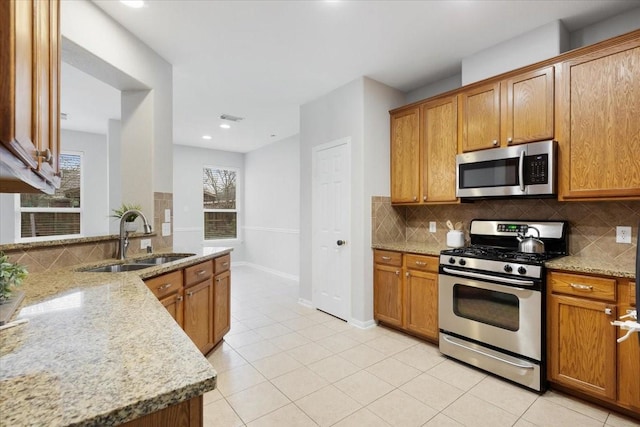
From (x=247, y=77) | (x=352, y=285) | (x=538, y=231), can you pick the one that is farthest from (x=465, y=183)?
(x=247, y=77)

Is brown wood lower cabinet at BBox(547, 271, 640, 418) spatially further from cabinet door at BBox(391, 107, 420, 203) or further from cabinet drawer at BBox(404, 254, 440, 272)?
cabinet door at BBox(391, 107, 420, 203)

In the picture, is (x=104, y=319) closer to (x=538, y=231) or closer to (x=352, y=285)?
(x=352, y=285)

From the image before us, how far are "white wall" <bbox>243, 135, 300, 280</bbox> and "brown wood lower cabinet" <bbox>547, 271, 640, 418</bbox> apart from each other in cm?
428

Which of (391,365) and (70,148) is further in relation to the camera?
(70,148)

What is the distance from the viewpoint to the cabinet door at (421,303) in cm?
292

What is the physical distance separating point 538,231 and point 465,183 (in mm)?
708

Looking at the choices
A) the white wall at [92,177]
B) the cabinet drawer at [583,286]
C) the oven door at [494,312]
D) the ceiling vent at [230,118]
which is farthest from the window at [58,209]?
the cabinet drawer at [583,286]

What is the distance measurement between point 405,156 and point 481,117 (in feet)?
2.88

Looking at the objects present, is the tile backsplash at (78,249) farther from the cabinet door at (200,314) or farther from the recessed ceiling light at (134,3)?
Result: the recessed ceiling light at (134,3)

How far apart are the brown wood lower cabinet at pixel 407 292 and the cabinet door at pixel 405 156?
713mm

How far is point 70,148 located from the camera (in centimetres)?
554

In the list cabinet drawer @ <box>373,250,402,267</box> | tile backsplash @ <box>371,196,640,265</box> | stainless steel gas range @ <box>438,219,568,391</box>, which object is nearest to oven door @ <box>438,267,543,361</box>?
stainless steel gas range @ <box>438,219,568,391</box>

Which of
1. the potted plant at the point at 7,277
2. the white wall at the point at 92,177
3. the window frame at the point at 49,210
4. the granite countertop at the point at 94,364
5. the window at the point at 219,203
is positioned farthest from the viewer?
the window at the point at 219,203

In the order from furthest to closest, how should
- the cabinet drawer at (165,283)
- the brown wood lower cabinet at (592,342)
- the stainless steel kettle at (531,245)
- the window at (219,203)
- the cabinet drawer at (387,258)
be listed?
the window at (219,203) < the cabinet drawer at (387,258) < the stainless steel kettle at (531,245) < the cabinet drawer at (165,283) < the brown wood lower cabinet at (592,342)
